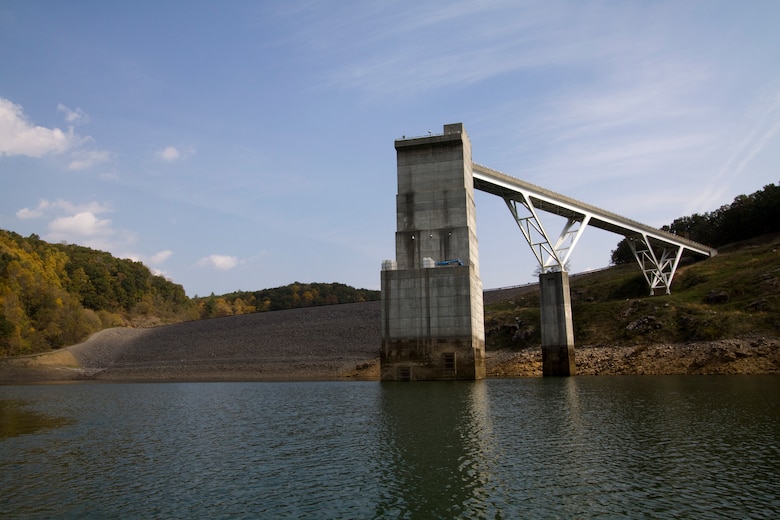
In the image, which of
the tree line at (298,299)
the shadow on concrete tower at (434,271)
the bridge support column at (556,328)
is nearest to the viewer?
the shadow on concrete tower at (434,271)

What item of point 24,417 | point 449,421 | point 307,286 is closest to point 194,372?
point 24,417

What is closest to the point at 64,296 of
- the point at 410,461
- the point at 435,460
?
the point at 410,461

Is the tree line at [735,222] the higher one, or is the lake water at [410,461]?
the tree line at [735,222]

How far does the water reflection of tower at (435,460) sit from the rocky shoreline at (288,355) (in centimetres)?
3667

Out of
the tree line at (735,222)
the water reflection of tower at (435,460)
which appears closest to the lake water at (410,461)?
the water reflection of tower at (435,460)

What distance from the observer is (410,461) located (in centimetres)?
1889

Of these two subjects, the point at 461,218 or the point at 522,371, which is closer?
the point at 461,218

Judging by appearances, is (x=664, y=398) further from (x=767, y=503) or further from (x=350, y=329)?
(x=350, y=329)

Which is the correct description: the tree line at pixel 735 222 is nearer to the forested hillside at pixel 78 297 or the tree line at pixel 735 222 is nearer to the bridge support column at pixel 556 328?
the bridge support column at pixel 556 328

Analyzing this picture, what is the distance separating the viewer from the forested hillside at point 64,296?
370 feet

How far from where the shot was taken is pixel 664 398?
34.6m

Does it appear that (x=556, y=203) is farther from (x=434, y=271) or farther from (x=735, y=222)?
(x=735, y=222)

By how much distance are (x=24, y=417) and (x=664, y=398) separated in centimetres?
3678

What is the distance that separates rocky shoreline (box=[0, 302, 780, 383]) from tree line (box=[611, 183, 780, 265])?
49.0 m
